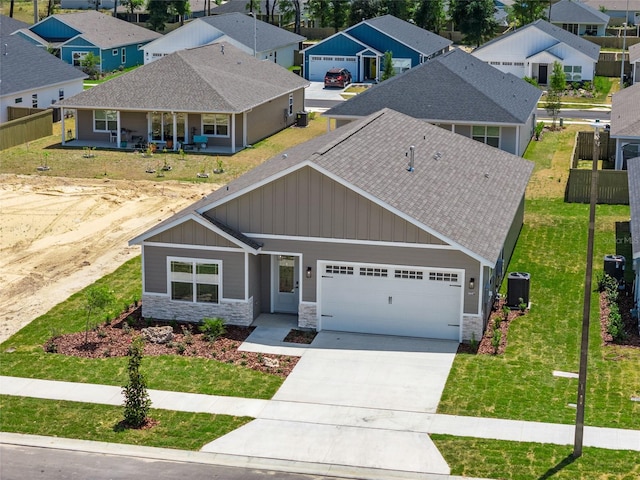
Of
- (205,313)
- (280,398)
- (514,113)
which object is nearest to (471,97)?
(514,113)

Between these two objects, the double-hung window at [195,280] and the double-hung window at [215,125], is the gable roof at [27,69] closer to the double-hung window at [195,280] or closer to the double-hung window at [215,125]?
the double-hung window at [215,125]

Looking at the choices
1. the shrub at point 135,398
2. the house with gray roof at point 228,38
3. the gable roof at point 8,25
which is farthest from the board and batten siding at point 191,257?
the gable roof at point 8,25

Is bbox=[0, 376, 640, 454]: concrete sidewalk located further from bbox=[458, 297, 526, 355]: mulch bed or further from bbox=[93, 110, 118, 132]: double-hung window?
bbox=[93, 110, 118, 132]: double-hung window

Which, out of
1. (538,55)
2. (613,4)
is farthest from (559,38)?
(613,4)

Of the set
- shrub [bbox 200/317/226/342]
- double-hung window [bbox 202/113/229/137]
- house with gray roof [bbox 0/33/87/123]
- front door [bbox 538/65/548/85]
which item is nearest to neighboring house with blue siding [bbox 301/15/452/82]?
front door [bbox 538/65/548/85]

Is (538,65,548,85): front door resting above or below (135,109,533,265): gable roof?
above

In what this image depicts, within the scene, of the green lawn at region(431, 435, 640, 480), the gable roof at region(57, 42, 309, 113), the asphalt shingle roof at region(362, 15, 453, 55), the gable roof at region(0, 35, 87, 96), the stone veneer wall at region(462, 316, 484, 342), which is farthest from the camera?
the asphalt shingle roof at region(362, 15, 453, 55)
